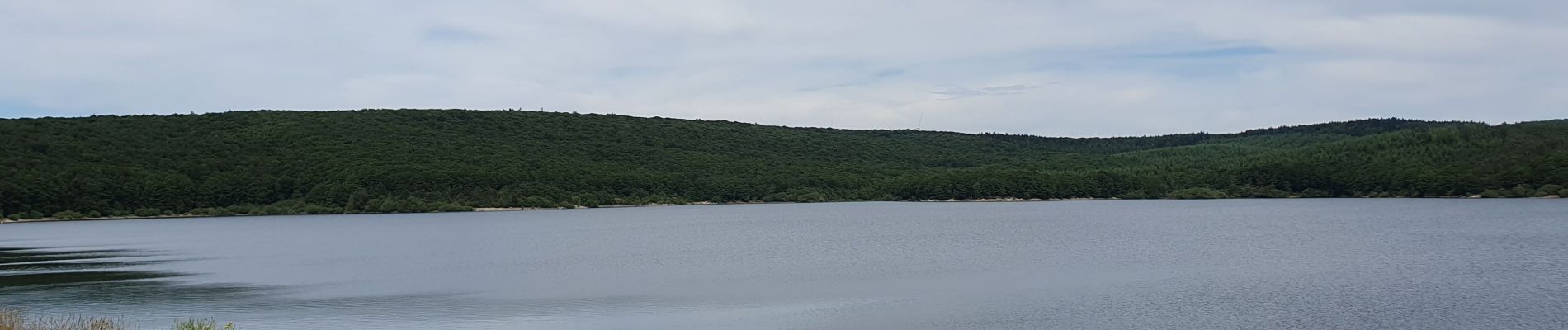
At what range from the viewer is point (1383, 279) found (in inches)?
1182

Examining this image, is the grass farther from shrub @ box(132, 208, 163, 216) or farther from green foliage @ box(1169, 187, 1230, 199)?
green foliage @ box(1169, 187, 1230, 199)

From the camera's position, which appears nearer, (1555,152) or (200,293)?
(200,293)

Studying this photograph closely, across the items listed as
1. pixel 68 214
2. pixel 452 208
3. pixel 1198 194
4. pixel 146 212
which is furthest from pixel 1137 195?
pixel 68 214

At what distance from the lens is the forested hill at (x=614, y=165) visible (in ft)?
285

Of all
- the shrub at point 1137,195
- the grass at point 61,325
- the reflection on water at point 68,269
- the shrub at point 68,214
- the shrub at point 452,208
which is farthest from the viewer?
the shrub at point 1137,195

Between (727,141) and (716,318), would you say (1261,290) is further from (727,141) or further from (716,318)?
(727,141)

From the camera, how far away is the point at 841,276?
33.7m

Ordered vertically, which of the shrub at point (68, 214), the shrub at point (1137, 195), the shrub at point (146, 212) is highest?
the shrub at point (1137, 195)

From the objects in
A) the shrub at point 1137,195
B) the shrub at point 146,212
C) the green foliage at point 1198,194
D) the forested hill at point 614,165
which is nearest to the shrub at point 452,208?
the forested hill at point 614,165

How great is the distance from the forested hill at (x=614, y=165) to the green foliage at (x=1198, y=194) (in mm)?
299

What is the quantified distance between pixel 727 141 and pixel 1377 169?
63.8 m

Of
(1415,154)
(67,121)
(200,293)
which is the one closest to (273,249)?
(200,293)

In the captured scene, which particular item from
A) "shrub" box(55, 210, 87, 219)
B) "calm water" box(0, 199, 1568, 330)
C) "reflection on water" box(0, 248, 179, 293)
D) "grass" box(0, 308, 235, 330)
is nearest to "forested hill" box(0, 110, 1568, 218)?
"shrub" box(55, 210, 87, 219)

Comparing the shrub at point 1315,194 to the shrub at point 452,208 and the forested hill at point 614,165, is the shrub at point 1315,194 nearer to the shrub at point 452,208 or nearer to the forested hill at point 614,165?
the forested hill at point 614,165
